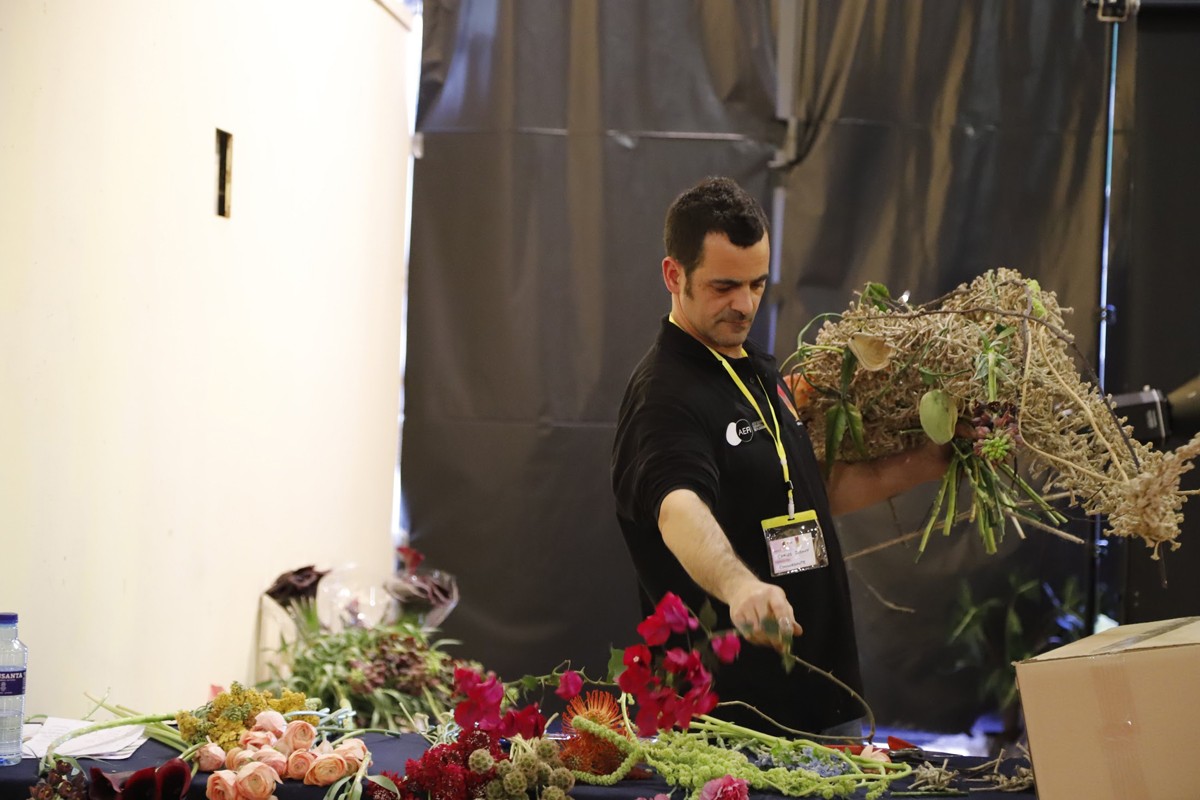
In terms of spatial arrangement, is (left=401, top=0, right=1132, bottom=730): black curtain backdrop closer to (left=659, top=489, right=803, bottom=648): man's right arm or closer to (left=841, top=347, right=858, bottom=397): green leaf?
(left=841, top=347, right=858, bottom=397): green leaf

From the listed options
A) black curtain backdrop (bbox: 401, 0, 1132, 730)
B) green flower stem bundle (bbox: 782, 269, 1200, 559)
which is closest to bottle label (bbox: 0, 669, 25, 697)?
green flower stem bundle (bbox: 782, 269, 1200, 559)

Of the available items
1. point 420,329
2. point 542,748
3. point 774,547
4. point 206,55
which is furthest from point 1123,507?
point 420,329

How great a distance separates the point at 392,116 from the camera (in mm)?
3811

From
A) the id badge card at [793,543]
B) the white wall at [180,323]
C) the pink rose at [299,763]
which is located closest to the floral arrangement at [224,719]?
the pink rose at [299,763]

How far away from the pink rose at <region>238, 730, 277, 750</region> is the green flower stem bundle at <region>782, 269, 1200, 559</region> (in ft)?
3.62

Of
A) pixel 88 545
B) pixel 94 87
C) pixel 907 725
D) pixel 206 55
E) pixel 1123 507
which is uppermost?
pixel 206 55

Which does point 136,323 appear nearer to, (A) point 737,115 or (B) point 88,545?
(B) point 88,545

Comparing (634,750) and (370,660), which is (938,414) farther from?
(370,660)

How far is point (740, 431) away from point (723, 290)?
0.26 m

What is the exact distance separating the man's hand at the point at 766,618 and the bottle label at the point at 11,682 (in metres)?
0.99

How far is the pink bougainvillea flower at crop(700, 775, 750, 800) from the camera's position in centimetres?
143

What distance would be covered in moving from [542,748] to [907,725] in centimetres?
245

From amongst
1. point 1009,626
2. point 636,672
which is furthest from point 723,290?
point 1009,626

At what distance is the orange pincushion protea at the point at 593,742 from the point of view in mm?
1557
